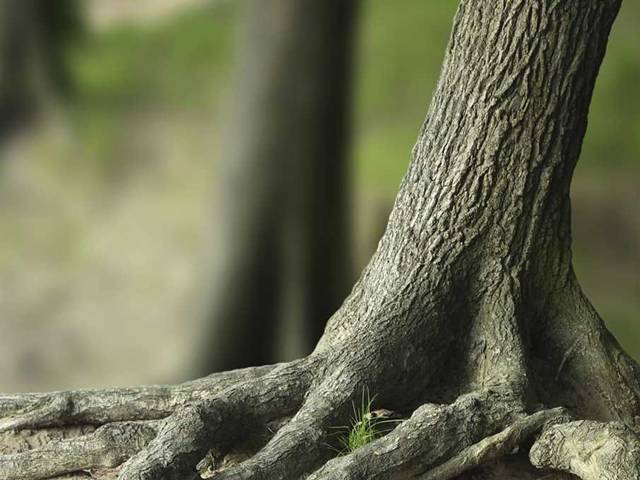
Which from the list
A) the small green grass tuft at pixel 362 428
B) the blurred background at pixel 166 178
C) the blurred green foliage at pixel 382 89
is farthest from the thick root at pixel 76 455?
the blurred green foliage at pixel 382 89

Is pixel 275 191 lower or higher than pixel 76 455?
higher

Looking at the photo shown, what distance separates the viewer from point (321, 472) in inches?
119

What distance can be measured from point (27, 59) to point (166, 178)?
5.62 feet

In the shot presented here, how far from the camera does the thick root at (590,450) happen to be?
9.90 ft

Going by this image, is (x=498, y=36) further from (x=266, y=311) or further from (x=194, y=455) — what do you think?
(x=266, y=311)

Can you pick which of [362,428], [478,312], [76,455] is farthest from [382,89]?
[76,455]

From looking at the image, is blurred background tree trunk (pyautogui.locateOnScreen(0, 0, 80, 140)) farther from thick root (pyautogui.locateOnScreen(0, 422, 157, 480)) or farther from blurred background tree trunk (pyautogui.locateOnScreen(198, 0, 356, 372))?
thick root (pyautogui.locateOnScreen(0, 422, 157, 480))

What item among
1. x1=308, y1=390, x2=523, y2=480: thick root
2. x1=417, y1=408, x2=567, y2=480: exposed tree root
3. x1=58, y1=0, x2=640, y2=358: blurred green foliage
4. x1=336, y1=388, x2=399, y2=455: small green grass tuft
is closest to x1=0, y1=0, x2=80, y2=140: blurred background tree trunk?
x1=58, y1=0, x2=640, y2=358: blurred green foliage

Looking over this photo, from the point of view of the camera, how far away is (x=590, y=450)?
3.09 metres

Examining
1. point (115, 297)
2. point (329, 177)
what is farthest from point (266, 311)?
point (115, 297)

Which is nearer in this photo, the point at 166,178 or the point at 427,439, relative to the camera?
the point at 427,439

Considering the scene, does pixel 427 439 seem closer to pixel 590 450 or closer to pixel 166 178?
pixel 590 450

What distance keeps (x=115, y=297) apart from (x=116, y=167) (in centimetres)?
141

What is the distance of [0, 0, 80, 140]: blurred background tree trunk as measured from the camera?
9.58 metres
